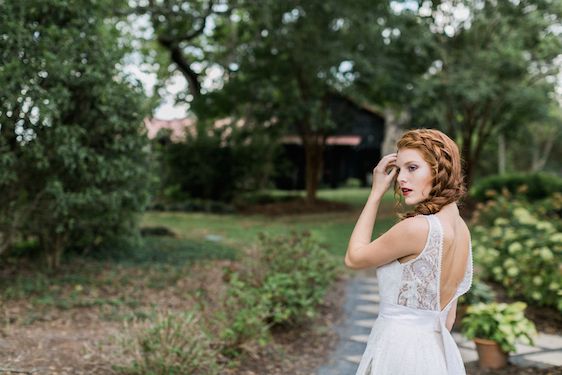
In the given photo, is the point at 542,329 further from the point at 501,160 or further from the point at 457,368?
the point at 501,160

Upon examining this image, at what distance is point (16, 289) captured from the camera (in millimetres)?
6598

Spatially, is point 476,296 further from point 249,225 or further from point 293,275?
point 249,225

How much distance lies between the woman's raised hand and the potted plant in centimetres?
301

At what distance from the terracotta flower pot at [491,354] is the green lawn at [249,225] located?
5675 mm

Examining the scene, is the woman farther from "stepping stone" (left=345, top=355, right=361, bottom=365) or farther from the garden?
"stepping stone" (left=345, top=355, right=361, bottom=365)

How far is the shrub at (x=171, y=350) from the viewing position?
3965 mm

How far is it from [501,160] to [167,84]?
22.8 meters

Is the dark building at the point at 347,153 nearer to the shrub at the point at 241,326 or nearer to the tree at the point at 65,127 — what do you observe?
the tree at the point at 65,127

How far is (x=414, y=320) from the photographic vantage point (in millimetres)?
1998

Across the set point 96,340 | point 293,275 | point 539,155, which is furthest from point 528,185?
point 539,155

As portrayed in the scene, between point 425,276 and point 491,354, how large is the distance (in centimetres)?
306

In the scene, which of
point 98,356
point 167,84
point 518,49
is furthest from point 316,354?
point 167,84

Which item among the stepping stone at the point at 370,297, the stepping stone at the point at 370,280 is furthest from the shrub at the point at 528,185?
the stepping stone at the point at 370,297

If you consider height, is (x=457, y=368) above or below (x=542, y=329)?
above
